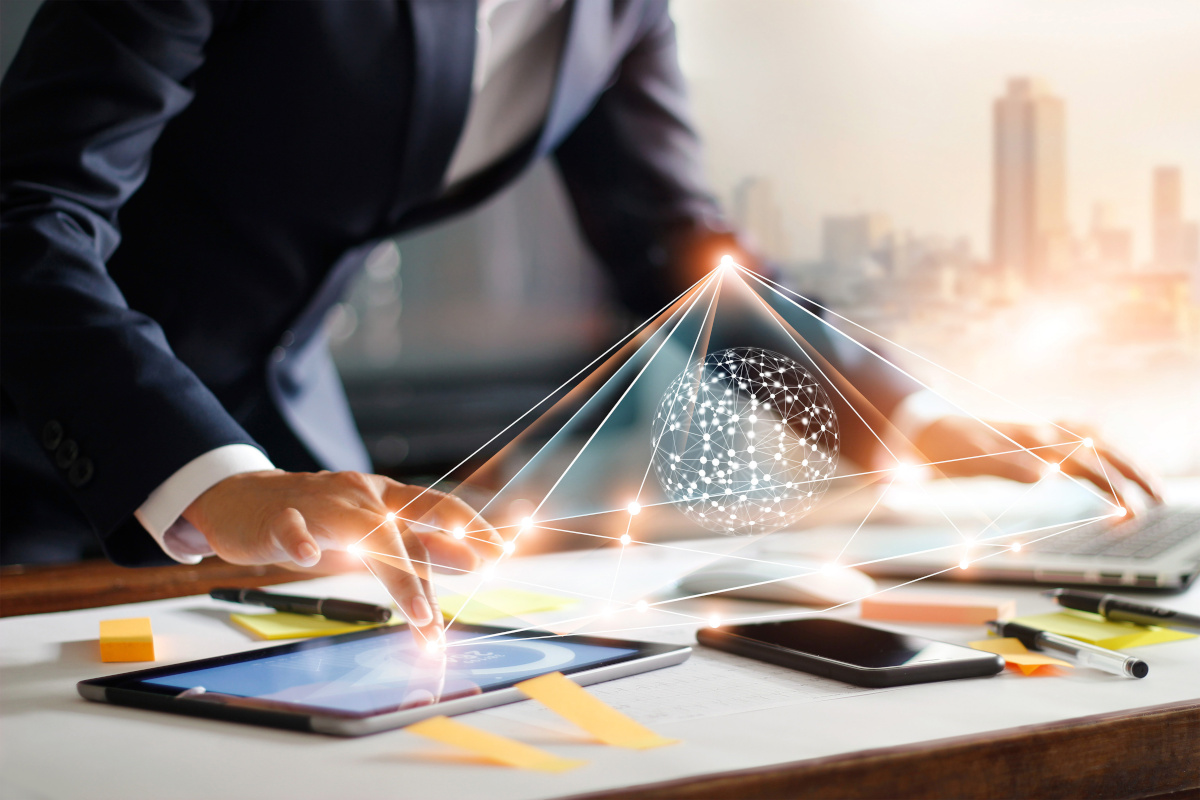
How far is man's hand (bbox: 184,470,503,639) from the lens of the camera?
58 centimetres

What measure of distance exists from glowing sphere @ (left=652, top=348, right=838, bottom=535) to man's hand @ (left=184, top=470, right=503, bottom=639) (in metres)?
0.13

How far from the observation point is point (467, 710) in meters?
0.49

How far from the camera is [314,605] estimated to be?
0.72m

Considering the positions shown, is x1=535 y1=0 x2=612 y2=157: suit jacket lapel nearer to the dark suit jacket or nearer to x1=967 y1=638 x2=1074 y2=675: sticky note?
the dark suit jacket

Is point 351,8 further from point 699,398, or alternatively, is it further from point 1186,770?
point 1186,770

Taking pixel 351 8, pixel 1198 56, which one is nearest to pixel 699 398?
pixel 351 8

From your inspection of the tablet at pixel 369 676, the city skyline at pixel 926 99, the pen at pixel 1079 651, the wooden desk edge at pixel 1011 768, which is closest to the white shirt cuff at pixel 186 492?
the tablet at pixel 369 676

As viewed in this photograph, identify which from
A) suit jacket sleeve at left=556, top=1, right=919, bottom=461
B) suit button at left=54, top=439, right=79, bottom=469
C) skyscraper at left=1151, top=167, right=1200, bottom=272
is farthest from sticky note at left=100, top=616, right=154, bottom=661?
skyscraper at left=1151, top=167, right=1200, bottom=272

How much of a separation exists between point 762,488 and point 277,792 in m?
0.34

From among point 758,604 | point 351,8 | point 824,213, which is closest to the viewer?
point 758,604

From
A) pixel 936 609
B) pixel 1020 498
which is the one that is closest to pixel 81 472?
pixel 936 609

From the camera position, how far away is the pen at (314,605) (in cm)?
70

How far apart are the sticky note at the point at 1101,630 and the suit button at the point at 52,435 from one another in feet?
2.36

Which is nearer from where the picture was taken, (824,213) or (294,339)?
(294,339)
